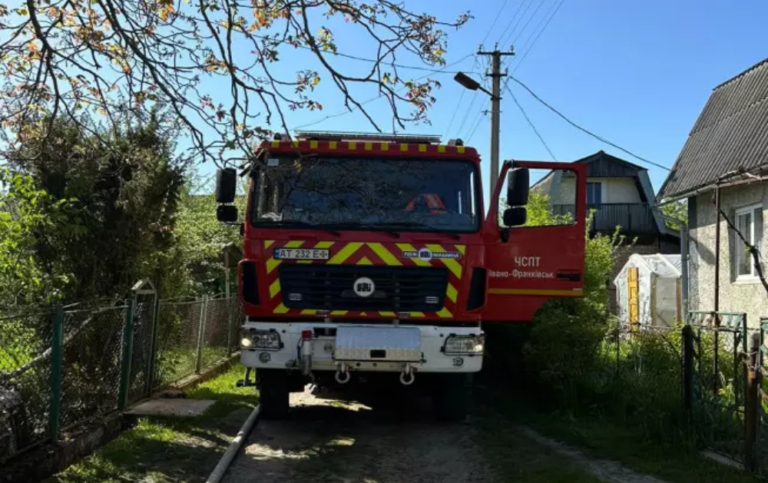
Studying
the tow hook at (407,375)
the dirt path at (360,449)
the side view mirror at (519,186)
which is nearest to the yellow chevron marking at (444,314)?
the tow hook at (407,375)

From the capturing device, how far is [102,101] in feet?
20.1

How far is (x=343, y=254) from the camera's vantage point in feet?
23.3

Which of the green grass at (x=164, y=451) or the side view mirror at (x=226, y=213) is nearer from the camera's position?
the green grass at (x=164, y=451)

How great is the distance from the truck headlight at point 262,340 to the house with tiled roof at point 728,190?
7.46 metres

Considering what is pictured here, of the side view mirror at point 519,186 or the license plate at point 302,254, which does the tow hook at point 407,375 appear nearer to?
the license plate at point 302,254

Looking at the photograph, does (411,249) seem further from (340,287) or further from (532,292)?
(532,292)

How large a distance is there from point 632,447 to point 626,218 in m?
26.1

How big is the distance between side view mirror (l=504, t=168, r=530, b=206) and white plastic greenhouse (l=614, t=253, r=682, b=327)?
38.3 feet

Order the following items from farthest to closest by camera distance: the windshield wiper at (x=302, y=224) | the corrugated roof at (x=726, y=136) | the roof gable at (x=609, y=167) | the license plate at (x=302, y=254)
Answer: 1. the roof gable at (x=609, y=167)
2. the corrugated roof at (x=726, y=136)
3. the windshield wiper at (x=302, y=224)
4. the license plate at (x=302, y=254)

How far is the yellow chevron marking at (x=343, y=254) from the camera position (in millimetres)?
7078

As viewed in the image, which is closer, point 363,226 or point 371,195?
point 363,226

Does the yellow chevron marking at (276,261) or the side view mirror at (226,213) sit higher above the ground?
the side view mirror at (226,213)

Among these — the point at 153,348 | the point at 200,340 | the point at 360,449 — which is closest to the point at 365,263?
the point at 360,449

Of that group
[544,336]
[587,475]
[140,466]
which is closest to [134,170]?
[140,466]
